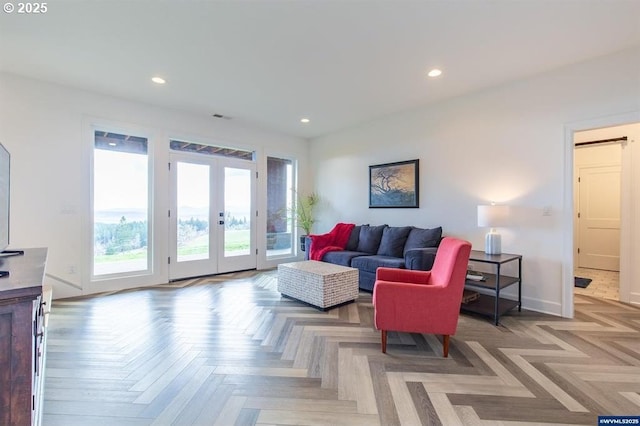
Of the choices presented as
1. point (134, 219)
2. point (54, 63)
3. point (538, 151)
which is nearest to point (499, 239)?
point (538, 151)

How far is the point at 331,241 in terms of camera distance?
5.13m

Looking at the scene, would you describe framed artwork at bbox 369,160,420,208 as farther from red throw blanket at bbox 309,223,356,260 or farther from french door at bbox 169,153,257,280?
french door at bbox 169,153,257,280

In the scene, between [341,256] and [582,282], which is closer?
[341,256]

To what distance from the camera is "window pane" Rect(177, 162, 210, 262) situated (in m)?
4.76

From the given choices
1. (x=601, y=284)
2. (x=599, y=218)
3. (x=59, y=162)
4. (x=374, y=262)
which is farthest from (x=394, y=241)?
(x=59, y=162)

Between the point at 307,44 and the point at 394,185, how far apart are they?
8.82 ft

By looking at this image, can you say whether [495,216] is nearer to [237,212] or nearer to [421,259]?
[421,259]

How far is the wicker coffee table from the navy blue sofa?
56 centimetres

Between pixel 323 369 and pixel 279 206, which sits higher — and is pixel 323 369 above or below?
below

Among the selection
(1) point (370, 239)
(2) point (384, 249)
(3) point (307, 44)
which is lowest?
(2) point (384, 249)

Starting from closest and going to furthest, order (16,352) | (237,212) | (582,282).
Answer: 1. (16,352)
2. (582,282)
3. (237,212)

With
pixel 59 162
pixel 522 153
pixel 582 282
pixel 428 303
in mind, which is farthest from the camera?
pixel 582 282

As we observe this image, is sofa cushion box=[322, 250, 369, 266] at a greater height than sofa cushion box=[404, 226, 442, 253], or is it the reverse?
sofa cushion box=[404, 226, 442, 253]

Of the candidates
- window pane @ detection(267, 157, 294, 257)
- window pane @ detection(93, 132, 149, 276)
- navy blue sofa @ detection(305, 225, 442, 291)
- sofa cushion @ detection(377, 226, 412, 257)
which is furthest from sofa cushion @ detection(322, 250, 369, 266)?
window pane @ detection(93, 132, 149, 276)
